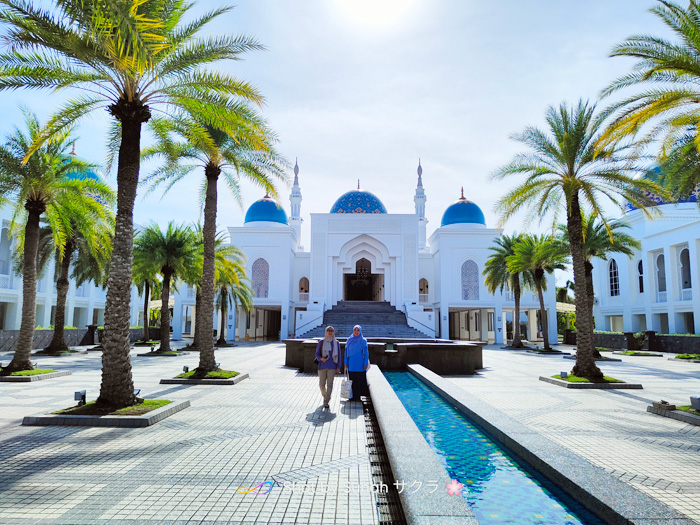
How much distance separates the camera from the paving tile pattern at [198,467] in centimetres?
364

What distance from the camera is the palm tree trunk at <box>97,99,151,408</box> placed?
732cm

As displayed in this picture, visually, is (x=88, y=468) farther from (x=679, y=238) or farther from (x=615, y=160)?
(x=679, y=238)

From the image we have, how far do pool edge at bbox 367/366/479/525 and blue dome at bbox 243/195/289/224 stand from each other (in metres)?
29.6

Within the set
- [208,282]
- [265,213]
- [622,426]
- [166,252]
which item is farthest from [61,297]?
[622,426]

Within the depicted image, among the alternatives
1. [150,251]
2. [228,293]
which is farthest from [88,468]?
[228,293]

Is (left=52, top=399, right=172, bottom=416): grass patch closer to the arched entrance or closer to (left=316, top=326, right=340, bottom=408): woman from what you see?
(left=316, top=326, right=340, bottom=408): woman

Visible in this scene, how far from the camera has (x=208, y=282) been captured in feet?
38.0

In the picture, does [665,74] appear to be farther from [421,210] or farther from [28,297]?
→ [421,210]

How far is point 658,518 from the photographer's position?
10.1 ft

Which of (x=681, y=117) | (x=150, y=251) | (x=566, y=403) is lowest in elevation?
(x=566, y=403)

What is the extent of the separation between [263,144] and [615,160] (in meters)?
8.95

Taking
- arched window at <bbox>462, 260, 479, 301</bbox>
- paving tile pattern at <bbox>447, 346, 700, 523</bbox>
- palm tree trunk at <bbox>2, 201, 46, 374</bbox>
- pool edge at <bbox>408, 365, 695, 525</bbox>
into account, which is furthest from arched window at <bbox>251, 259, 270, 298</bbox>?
pool edge at <bbox>408, 365, 695, 525</bbox>

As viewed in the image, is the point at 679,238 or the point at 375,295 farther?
the point at 375,295

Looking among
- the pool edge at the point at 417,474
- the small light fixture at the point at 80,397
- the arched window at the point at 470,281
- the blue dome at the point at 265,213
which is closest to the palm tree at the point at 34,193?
the small light fixture at the point at 80,397
